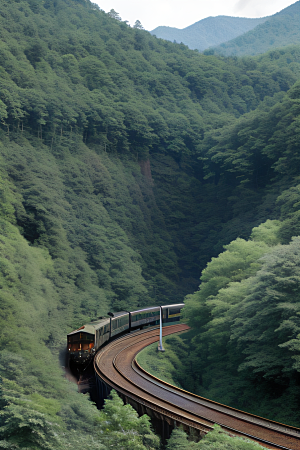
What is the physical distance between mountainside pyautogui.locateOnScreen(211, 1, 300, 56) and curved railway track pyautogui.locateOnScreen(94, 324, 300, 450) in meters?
150

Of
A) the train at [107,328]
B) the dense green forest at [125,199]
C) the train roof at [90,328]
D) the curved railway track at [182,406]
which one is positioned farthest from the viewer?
the train roof at [90,328]

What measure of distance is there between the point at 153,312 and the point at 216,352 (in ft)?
54.3

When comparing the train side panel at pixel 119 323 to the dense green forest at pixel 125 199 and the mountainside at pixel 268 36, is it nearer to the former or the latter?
the dense green forest at pixel 125 199

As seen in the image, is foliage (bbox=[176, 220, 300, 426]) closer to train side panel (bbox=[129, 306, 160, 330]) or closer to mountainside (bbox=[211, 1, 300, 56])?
train side panel (bbox=[129, 306, 160, 330])

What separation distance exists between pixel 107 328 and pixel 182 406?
14.9 metres

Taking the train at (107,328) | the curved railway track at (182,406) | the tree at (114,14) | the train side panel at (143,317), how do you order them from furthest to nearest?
the tree at (114,14) < the train side panel at (143,317) < the train at (107,328) < the curved railway track at (182,406)

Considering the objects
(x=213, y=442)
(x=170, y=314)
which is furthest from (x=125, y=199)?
(x=213, y=442)

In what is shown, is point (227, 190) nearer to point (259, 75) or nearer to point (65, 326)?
point (259, 75)

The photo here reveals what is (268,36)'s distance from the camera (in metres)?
155

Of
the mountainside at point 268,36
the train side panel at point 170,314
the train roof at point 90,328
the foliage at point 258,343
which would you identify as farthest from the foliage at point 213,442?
the mountainside at point 268,36

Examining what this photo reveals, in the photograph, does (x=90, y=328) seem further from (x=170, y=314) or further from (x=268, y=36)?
(x=268, y=36)

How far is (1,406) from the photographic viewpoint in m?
16.2

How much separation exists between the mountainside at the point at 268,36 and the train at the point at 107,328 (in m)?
134

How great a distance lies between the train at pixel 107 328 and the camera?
2628 centimetres
